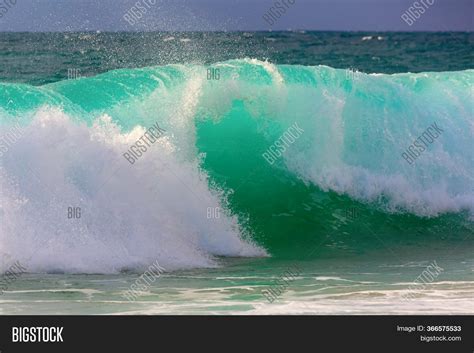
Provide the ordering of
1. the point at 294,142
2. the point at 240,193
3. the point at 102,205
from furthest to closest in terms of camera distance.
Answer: the point at 294,142 → the point at 240,193 → the point at 102,205

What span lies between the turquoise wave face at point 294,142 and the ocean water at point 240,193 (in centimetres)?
3

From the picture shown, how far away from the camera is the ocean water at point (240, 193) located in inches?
431

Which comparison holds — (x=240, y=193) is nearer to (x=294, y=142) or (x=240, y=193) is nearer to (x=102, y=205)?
(x=294, y=142)

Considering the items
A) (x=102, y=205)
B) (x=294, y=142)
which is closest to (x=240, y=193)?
(x=294, y=142)

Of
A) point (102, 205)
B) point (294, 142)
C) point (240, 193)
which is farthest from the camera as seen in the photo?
point (294, 142)

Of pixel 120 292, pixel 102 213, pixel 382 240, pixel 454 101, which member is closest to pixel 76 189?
pixel 102 213

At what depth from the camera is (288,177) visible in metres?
15.0

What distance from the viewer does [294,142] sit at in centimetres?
1528

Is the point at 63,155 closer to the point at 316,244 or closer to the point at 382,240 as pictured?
the point at 316,244

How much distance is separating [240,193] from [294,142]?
1383 millimetres

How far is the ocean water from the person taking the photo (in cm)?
1094

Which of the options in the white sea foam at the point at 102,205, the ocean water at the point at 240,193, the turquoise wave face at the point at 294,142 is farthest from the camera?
the turquoise wave face at the point at 294,142

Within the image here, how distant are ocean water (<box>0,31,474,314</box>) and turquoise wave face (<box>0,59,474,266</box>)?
28 millimetres
